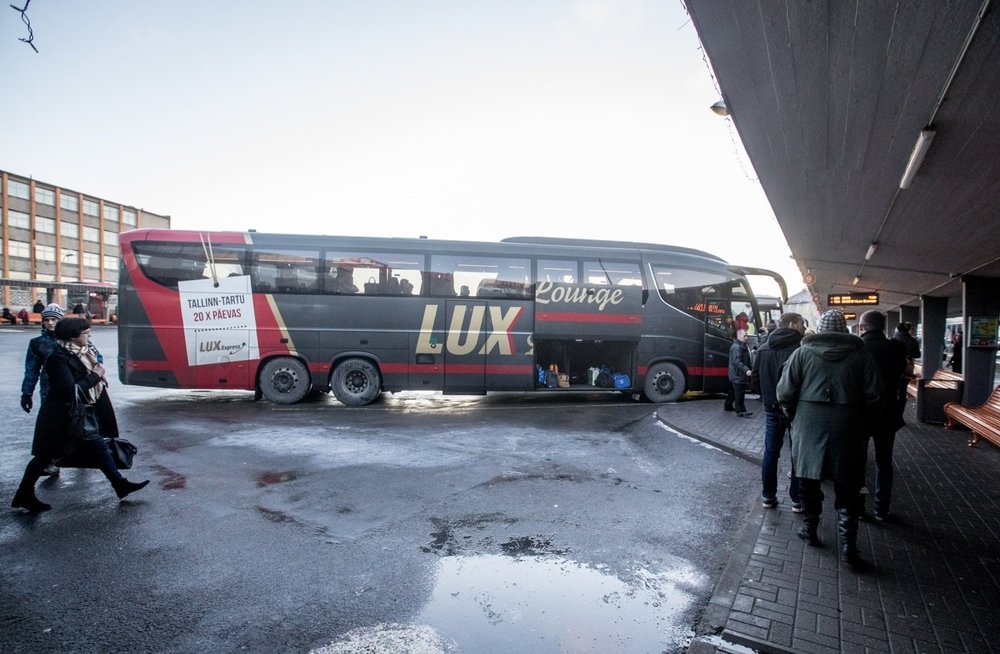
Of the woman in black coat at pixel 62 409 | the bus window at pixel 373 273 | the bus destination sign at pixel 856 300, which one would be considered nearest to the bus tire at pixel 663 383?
the bus window at pixel 373 273

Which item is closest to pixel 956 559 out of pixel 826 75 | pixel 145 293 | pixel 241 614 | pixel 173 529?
pixel 826 75

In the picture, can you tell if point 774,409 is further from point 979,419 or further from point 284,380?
point 284,380

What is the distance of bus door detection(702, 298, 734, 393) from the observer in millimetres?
12477

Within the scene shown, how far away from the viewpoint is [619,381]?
12383 millimetres

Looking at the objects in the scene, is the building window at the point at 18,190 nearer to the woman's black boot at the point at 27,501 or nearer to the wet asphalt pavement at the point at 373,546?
the wet asphalt pavement at the point at 373,546

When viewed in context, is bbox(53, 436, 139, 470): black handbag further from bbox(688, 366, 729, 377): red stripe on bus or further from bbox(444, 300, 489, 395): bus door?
bbox(688, 366, 729, 377): red stripe on bus

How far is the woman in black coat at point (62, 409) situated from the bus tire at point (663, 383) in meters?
10.2

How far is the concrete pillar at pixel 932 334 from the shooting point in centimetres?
1622

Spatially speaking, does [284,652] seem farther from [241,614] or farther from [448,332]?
[448,332]

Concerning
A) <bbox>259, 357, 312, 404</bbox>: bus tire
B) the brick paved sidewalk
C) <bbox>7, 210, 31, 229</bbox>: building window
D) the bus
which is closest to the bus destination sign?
the bus

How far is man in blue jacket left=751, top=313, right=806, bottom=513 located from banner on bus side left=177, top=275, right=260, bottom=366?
976 cm

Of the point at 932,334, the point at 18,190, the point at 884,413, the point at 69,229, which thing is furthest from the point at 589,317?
the point at 69,229

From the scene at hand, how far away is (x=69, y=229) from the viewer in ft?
205

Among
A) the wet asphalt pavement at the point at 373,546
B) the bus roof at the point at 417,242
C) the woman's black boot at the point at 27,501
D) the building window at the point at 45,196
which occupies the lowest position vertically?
the wet asphalt pavement at the point at 373,546
